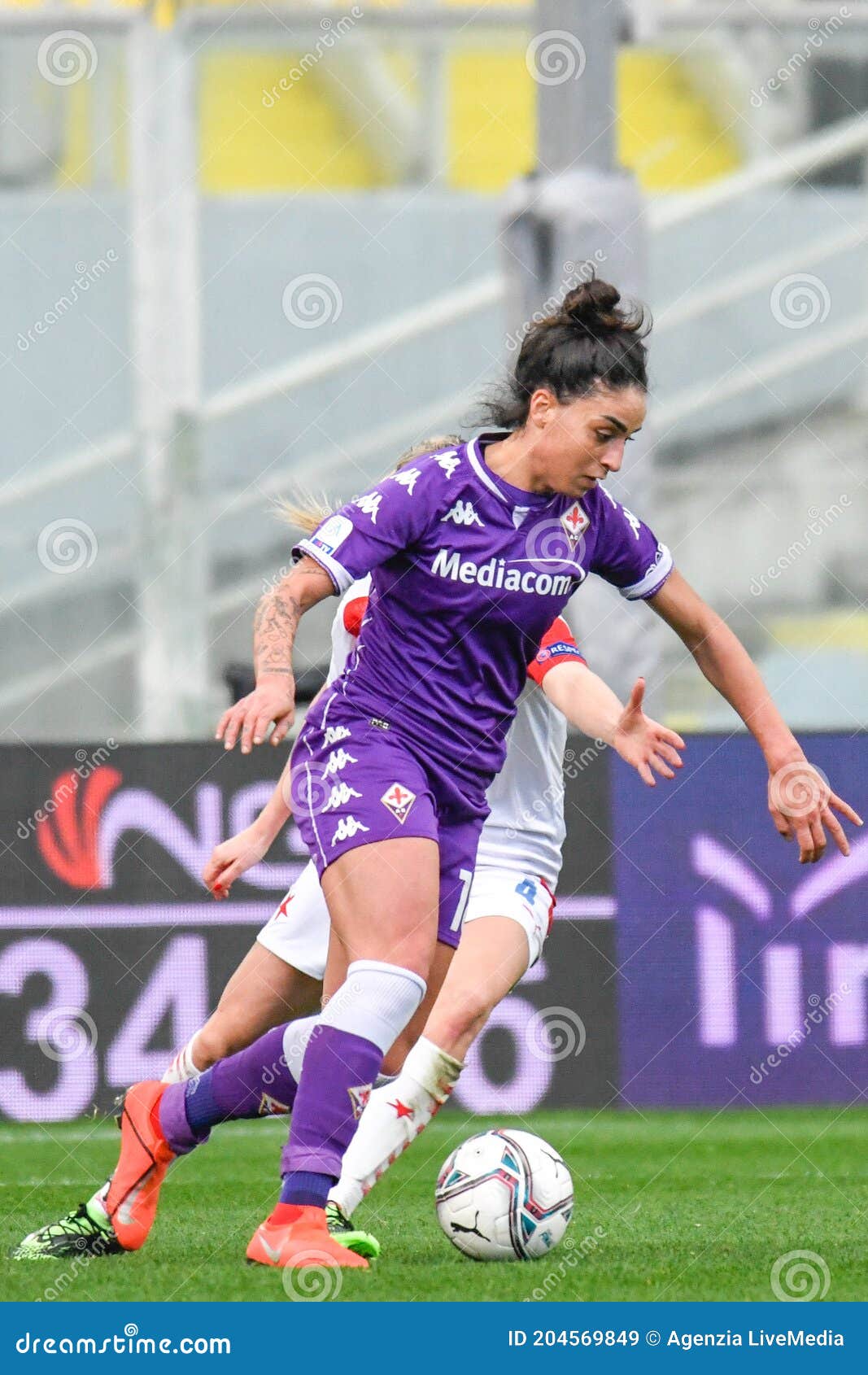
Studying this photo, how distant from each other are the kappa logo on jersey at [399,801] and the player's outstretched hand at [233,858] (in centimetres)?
54

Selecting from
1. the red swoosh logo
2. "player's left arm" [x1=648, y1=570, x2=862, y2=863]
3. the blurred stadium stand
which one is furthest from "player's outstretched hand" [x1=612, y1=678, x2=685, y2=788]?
the blurred stadium stand

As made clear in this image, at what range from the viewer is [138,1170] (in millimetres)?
4785

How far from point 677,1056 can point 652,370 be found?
19.9ft

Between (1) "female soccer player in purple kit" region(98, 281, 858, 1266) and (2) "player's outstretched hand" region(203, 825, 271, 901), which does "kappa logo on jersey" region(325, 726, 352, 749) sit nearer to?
(1) "female soccer player in purple kit" region(98, 281, 858, 1266)

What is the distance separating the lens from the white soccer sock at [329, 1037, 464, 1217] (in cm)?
467

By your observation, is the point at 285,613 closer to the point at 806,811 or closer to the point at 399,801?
the point at 399,801

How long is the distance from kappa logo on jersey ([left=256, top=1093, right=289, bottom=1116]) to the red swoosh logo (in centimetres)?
329

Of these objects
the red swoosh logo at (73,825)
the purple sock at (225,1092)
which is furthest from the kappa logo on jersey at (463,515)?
the red swoosh logo at (73,825)

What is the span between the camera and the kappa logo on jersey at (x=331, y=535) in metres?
4.36

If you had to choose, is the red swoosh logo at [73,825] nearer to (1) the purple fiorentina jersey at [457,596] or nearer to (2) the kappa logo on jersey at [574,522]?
(1) the purple fiorentina jersey at [457,596]

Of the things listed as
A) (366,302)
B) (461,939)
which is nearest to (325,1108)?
(461,939)

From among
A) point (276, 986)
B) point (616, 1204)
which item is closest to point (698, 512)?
point (616, 1204)

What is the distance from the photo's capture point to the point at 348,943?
4.44 metres

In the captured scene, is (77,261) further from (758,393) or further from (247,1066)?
(247,1066)
